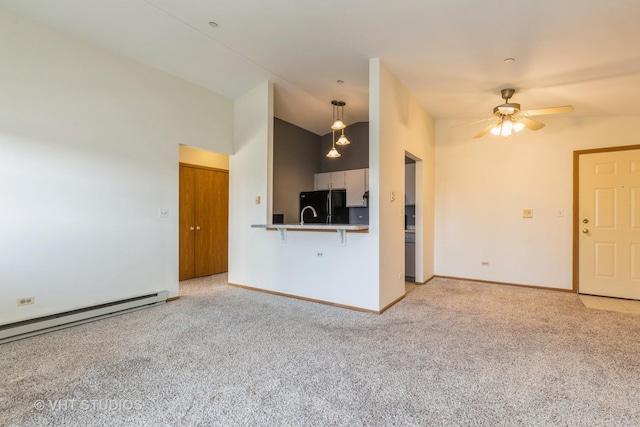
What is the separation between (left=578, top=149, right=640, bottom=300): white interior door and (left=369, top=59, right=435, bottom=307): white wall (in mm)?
2195

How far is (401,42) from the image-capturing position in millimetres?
2961

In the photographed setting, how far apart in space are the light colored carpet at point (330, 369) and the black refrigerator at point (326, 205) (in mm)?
2351

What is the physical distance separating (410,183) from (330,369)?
3668 mm

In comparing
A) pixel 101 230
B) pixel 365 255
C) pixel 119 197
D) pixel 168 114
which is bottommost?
pixel 365 255

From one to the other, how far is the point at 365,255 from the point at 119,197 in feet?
9.86

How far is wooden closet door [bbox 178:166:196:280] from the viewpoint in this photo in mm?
5195

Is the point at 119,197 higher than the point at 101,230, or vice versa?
the point at 119,197

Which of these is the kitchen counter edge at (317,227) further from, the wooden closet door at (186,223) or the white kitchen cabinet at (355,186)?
the white kitchen cabinet at (355,186)

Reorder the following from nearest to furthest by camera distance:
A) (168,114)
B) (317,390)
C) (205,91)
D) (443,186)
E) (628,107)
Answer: (317,390) → (628,107) → (168,114) → (205,91) → (443,186)

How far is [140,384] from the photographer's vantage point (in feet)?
6.52

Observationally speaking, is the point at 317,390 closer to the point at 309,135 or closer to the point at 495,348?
the point at 495,348

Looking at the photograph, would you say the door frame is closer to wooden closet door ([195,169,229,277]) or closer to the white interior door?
the white interior door

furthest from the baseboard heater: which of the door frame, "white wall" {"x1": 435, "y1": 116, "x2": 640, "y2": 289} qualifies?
the door frame

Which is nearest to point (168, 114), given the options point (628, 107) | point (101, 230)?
point (101, 230)
